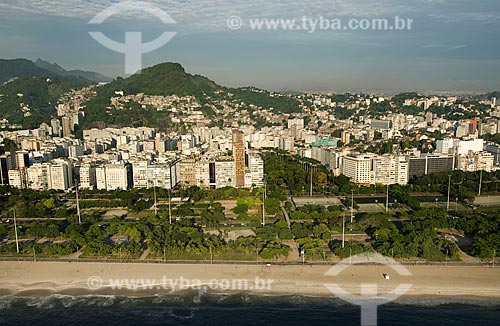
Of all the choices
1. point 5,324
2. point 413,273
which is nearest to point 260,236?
point 413,273

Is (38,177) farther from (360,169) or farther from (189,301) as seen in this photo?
(360,169)

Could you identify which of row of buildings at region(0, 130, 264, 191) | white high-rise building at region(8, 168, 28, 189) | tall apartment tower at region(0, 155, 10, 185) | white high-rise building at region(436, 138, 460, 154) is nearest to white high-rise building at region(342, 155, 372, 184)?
row of buildings at region(0, 130, 264, 191)

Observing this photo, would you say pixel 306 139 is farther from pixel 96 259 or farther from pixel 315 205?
pixel 96 259

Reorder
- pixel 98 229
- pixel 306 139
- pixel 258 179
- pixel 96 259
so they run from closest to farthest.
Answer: pixel 96 259, pixel 98 229, pixel 258 179, pixel 306 139

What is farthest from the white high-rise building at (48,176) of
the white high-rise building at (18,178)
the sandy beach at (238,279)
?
the sandy beach at (238,279)

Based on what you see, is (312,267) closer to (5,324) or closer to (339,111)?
(5,324)

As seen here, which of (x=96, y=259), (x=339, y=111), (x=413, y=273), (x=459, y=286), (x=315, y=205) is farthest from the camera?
(x=339, y=111)

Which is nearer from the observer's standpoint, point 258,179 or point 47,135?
point 258,179

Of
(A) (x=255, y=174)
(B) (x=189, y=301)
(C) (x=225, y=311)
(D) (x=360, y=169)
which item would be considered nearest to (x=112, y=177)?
(A) (x=255, y=174)
